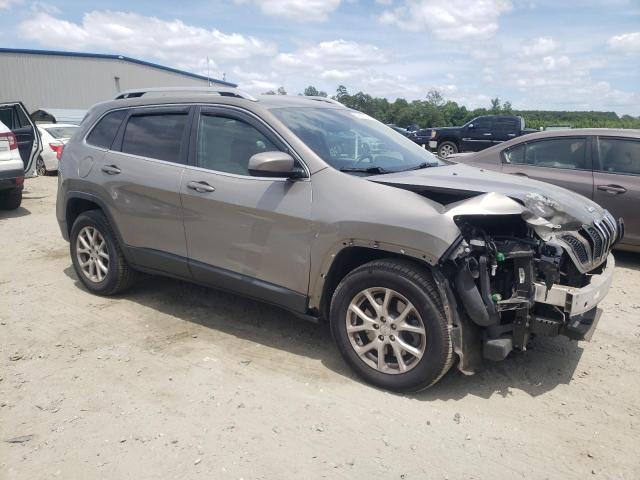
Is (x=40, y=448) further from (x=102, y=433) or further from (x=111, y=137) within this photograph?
(x=111, y=137)

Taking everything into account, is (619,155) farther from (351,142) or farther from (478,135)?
(478,135)

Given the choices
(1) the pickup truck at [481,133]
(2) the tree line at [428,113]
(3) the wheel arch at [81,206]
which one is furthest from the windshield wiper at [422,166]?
(2) the tree line at [428,113]

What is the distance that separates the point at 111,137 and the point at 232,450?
329 cm

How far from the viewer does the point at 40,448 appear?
2.90 metres

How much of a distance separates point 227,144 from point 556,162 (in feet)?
14.4

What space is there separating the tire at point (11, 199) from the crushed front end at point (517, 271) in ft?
28.9

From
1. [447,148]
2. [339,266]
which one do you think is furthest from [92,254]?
[447,148]

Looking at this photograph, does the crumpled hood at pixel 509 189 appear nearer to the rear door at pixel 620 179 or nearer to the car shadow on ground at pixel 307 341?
the car shadow on ground at pixel 307 341

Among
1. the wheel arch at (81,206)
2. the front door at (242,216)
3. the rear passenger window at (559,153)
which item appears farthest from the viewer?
the rear passenger window at (559,153)

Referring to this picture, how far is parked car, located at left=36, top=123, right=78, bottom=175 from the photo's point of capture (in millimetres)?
14219

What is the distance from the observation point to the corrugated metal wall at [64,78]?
3111cm

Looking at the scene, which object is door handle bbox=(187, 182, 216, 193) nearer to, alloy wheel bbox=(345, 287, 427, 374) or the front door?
the front door

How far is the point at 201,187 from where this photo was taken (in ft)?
13.5

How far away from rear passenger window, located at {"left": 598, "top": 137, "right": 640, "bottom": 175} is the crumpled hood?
8.45 ft
